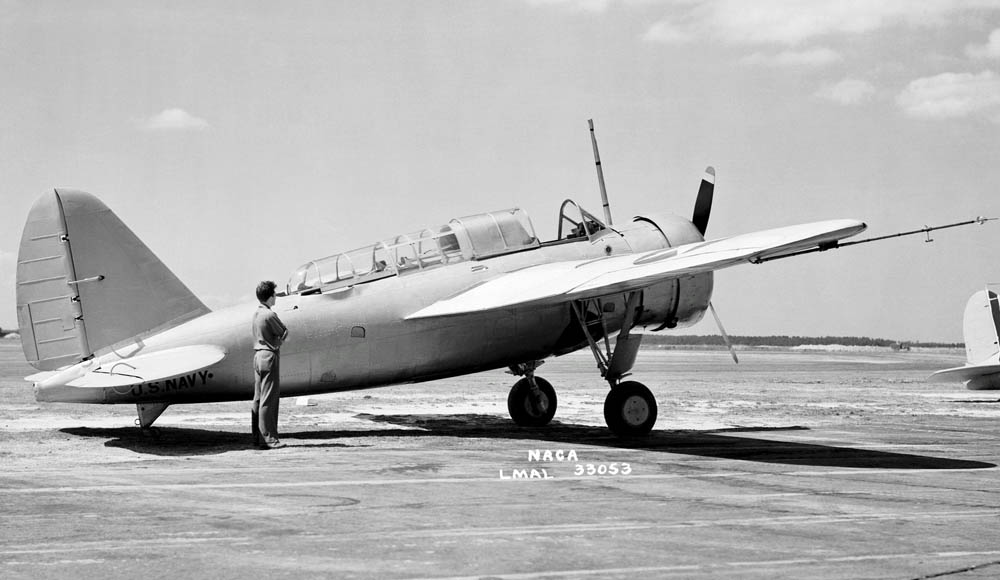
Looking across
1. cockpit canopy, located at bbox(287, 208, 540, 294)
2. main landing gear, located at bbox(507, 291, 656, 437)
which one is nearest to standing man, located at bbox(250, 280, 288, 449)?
cockpit canopy, located at bbox(287, 208, 540, 294)

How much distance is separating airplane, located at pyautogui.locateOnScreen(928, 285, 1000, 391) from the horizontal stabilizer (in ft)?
60.0

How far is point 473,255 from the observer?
15344 millimetres

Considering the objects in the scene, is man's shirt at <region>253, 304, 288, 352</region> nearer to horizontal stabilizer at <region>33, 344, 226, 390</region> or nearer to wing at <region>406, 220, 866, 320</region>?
horizontal stabilizer at <region>33, 344, 226, 390</region>

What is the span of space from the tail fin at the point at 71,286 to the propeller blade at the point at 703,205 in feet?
30.5

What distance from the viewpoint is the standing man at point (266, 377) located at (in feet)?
Answer: 41.3

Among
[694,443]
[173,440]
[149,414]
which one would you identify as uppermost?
[149,414]

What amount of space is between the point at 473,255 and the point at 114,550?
31.1 feet

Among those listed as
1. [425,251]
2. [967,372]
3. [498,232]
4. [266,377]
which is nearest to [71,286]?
[266,377]

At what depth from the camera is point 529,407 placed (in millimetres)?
16844

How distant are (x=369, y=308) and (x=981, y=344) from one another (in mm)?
17928

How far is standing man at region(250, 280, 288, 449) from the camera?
12586 mm

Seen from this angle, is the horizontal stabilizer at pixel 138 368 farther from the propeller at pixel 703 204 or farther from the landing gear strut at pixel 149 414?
the propeller at pixel 703 204

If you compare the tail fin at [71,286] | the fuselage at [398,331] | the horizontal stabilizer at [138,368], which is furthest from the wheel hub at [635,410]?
the tail fin at [71,286]

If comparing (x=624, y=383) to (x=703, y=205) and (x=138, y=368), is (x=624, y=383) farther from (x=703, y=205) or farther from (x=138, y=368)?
(x=138, y=368)
